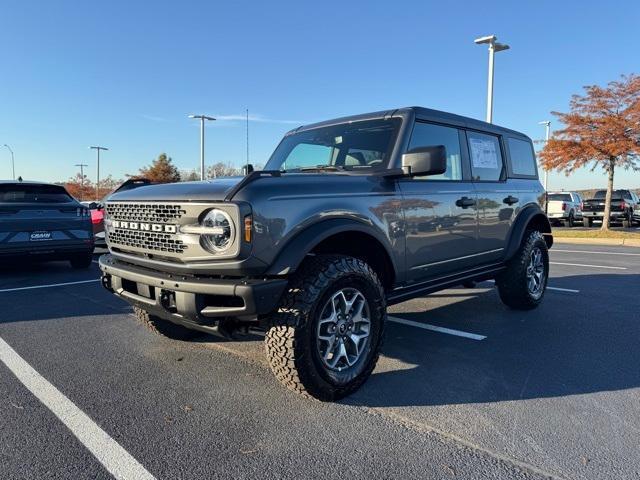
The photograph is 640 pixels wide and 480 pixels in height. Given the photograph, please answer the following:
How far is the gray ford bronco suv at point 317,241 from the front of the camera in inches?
110

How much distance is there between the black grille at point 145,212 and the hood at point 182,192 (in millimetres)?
43

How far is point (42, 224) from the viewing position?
25.5ft

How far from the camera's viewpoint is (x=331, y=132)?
430 cm

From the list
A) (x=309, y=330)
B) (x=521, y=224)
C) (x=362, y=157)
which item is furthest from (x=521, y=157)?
(x=309, y=330)

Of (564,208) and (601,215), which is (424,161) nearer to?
(564,208)

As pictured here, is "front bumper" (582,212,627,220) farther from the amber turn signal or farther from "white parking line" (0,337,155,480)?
"white parking line" (0,337,155,480)

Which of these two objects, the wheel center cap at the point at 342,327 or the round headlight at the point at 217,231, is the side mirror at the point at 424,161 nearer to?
the wheel center cap at the point at 342,327

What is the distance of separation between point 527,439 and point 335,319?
1288 millimetres

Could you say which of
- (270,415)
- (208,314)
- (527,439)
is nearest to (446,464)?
(527,439)

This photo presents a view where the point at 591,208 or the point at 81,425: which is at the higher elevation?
the point at 591,208

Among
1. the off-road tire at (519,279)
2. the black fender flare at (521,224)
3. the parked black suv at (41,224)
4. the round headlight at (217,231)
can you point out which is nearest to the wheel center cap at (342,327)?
the round headlight at (217,231)

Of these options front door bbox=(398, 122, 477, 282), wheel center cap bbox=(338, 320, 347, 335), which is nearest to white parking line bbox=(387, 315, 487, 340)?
front door bbox=(398, 122, 477, 282)

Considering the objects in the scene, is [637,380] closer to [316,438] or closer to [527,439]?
[527,439]

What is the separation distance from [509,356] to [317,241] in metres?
2.06
